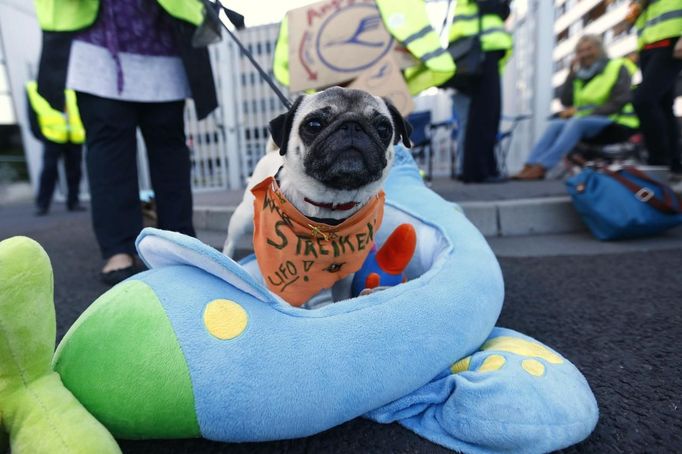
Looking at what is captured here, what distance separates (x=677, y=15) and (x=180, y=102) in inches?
124

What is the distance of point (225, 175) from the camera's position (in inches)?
233

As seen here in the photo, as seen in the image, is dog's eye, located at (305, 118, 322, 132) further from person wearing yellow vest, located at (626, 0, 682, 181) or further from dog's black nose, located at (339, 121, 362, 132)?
person wearing yellow vest, located at (626, 0, 682, 181)

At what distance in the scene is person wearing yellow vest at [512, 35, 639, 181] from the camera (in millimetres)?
3758

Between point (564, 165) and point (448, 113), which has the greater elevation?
point (448, 113)

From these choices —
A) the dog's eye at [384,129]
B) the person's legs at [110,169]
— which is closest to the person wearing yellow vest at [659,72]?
the dog's eye at [384,129]

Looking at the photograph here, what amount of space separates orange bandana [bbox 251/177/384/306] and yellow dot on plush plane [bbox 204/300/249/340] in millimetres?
461

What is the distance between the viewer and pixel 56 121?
4.59m

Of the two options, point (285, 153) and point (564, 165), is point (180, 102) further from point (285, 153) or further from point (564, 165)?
point (564, 165)

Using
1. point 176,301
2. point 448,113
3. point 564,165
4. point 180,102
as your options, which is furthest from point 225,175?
point 176,301

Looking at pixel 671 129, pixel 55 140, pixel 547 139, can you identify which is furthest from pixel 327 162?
pixel 55 140

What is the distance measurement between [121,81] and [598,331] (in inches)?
82.0

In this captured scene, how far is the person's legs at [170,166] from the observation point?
6.31 ft

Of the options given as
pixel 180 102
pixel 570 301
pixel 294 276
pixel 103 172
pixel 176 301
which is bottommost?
pixel 570 301

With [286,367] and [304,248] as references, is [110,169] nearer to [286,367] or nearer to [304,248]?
[304,248]
